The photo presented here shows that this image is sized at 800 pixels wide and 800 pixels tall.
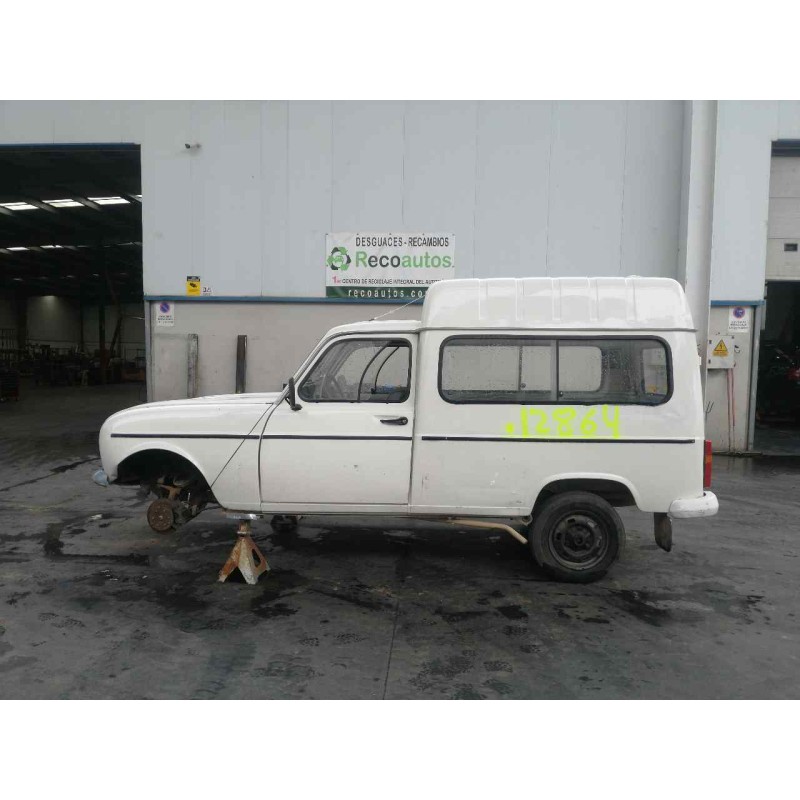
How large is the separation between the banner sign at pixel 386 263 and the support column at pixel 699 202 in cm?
394

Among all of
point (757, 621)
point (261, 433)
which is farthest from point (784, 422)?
point (261, 433)

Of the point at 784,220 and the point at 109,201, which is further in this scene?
the point at 109,201

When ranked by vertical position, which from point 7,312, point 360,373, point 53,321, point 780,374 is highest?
point 7,312

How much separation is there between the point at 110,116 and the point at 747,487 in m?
12.0

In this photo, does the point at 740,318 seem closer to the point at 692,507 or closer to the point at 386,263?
the point at 386,263

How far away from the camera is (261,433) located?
180 inches

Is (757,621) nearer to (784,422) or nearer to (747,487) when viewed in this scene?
(747,487)

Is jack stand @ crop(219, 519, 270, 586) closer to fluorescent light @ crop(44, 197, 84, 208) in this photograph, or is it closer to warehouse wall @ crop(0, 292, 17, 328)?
fluorescent light @ crop(44, 197, 84, 208)

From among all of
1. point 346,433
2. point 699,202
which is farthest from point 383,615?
point 699,202

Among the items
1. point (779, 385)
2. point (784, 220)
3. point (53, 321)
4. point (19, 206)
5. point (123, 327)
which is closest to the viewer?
point (784, 220)

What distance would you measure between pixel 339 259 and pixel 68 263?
23750 mm

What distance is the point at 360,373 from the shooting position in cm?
467

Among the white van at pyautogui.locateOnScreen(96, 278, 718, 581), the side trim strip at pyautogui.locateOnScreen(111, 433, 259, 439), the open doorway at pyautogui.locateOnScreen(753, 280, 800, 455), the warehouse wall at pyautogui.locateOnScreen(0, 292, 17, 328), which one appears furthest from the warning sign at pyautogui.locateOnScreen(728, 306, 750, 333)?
the warehouse wall at pyautogui.locateOnScreen(0, 292, 17, 328)

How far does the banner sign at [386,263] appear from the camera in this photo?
33.9 ft
